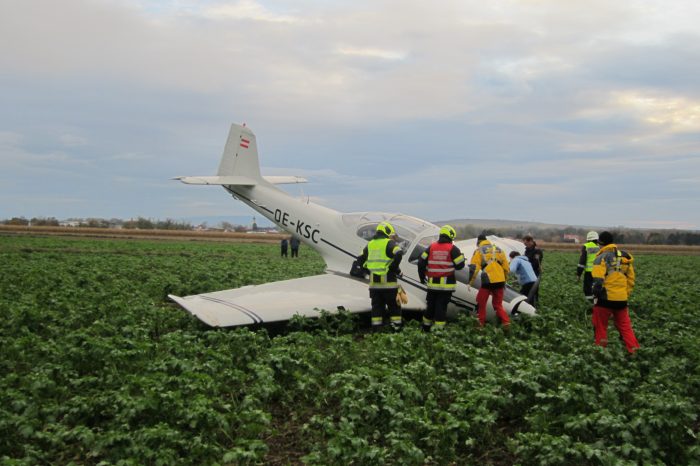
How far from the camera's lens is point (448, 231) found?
11.1m

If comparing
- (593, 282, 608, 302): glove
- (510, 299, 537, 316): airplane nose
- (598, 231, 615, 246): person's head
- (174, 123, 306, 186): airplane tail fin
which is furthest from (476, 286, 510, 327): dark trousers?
(174, 123, 306, 186): airplane tail fin

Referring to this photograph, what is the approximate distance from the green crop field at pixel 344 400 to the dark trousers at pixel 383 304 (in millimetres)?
1339

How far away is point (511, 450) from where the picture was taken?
554cm

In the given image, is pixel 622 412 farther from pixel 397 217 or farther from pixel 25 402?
pixel 397 217

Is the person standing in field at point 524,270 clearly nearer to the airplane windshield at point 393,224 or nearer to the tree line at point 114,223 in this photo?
the airplane windshield at point 393,224

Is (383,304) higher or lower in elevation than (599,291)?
lower

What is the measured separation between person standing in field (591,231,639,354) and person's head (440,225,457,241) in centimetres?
256

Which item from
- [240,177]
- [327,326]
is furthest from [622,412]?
[240,177]

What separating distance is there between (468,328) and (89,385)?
5.97 meters

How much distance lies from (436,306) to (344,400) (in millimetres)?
4982

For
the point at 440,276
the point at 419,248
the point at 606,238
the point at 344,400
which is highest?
the point at 606,238

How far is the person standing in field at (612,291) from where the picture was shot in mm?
9562

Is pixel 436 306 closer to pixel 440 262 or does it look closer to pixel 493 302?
pixel 440 262

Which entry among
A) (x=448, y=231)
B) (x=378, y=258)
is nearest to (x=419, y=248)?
(x=448, y=231)
